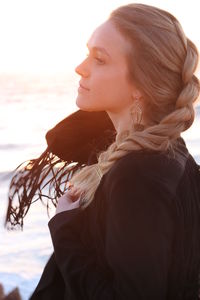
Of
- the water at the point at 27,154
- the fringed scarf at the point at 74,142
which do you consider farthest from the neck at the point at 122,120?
Answer: the water at the point at 27,154

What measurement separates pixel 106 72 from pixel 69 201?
427mm

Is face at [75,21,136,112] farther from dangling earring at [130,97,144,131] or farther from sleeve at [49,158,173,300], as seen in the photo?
sleeve at [49,158,173,300]

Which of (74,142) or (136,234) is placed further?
(74,142)

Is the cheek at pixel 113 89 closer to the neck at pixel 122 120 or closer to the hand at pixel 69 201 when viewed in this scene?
the neck at pixel 122 120

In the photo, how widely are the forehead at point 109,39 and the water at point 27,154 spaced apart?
313 cm

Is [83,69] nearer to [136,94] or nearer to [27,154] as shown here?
[136,94]

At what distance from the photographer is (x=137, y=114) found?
6.29ft

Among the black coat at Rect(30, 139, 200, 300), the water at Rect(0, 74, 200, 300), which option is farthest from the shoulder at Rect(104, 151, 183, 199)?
the water at Rect(0, 74, 200, 300)

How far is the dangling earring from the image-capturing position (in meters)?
1.91

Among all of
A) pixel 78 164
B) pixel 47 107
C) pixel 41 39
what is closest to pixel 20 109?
pixel 47 107

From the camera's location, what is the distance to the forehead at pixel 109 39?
6.22 ft

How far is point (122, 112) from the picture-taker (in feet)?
6.41

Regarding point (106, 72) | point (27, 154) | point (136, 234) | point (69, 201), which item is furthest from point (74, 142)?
point (27, 154)

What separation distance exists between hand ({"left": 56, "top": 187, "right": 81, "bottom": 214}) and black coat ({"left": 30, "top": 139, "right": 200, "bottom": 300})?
0.13ft
